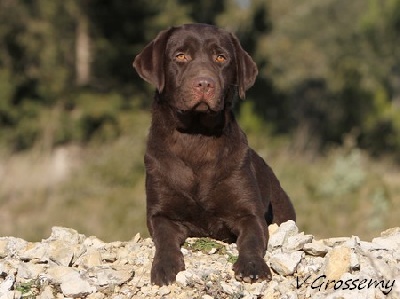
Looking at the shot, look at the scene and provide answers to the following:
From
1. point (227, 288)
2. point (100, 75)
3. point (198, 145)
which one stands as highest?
point (100, 75)

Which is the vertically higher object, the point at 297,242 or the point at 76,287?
the point at 297,242

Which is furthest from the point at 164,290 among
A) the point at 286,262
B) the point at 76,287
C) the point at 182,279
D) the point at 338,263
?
the point at 338,263

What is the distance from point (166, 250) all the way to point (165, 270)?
0.81 feet

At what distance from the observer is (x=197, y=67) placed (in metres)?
5.56

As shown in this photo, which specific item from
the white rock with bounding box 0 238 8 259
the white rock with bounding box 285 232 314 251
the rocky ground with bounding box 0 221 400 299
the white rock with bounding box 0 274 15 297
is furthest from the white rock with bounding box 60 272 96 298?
the white rock with bounding box 285 232 314 251

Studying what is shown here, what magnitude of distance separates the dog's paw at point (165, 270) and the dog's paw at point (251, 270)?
34 centimetres

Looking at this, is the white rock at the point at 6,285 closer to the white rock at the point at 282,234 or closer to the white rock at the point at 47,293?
the white rock at the point at 47,293

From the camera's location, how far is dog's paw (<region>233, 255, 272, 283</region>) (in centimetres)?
486

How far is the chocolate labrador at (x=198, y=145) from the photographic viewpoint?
552 cm

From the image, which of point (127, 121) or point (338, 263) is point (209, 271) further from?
point (127, 121)

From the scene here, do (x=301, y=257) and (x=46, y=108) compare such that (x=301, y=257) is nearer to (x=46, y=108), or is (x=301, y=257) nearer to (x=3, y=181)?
(x=3, y=181)

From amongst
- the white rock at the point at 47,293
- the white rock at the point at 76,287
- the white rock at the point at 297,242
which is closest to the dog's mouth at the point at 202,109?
the white rock at the point at 297,242

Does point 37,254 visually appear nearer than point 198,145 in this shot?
Yes

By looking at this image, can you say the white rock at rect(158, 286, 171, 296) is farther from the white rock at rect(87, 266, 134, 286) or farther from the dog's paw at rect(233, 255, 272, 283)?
the dog's paw at rect(233, 255, 272, 283)
